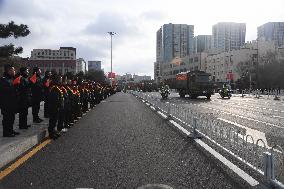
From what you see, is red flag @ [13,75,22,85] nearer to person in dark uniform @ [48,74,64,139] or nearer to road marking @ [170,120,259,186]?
person in dark uniform @ [48,74,64,139]

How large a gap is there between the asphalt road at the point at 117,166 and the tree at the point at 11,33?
25.9 meters

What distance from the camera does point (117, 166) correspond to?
752cm

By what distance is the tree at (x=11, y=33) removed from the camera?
35.3m

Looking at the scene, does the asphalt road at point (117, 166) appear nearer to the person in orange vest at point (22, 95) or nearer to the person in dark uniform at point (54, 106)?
the person in dark uniform at point (54, 106)

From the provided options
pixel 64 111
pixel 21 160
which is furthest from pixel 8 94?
pixel 64 111

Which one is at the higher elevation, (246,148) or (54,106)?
(54,106)

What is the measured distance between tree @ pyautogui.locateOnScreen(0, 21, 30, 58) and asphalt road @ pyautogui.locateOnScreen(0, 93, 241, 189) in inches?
1020

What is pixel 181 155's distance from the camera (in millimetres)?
8695

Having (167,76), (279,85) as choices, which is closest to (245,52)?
(279,85)

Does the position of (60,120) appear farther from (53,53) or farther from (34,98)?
(53,53)

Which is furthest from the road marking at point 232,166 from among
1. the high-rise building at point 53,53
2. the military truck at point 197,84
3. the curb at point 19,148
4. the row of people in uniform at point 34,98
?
the high-rise building at point 53,53

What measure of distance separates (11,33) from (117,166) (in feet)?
101

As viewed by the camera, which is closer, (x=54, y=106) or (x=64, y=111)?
(x=54, y=106)

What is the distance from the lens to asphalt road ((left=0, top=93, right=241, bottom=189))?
248 inches
